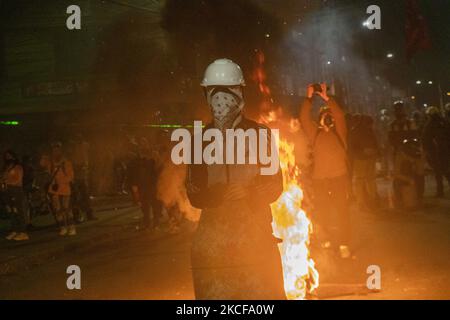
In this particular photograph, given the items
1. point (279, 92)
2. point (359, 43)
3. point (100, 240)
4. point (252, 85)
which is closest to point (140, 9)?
point (279, 92)

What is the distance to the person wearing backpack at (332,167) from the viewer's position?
23.7 feet

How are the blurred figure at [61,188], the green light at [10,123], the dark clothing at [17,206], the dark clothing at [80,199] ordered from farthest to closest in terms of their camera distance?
the green light at [10,123], the dark clothing at [80,199], the dark clothing at [17,206], the blurred figure at [61,188]

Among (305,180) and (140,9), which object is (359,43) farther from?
(305,180)

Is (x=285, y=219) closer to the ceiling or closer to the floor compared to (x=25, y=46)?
closer to the floor

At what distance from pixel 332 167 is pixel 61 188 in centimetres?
570

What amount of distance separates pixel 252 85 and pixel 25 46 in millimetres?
13308

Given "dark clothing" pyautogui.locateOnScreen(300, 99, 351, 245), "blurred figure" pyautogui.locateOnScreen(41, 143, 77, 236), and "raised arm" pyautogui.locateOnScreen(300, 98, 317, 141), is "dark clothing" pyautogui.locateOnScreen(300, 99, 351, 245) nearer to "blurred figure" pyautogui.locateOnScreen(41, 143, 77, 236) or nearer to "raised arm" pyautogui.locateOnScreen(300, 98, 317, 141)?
"raised arm" pyautogui.locateOnScreen(300, 98, 317, 141)

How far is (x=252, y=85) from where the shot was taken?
1125 centimetres

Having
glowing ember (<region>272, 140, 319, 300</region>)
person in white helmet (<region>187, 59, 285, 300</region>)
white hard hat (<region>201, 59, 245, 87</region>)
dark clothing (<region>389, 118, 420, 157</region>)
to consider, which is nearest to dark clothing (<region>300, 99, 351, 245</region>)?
glowing ember (<region>272, 140, 319, 300</region>)

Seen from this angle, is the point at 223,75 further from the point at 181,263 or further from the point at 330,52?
the point at 330,52

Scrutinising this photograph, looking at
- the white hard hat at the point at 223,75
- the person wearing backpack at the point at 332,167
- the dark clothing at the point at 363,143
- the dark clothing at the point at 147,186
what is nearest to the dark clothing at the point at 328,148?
the person wearing backpack at the point at 332,167

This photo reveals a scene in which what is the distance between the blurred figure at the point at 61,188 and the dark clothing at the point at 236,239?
8.29 m

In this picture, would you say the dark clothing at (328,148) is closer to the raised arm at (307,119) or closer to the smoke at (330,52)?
the raised arm at (307,119)
